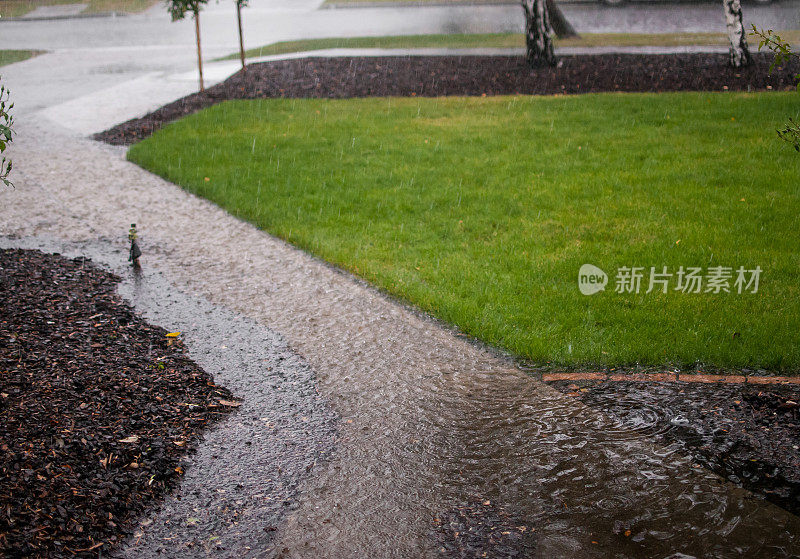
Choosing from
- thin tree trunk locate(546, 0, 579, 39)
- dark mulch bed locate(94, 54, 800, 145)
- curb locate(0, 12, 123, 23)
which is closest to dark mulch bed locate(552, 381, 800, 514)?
dark mulch bed locate(94, 54, 800, 145)

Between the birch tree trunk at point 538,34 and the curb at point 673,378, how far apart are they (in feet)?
36.9

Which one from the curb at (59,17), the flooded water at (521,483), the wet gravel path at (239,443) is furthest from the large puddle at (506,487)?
the curb at (59,17)

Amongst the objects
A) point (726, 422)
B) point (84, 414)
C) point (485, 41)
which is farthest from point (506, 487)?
point (485, 41)

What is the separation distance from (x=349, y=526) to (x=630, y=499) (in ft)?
4.81

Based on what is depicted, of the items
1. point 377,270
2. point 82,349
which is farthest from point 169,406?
point 377,270

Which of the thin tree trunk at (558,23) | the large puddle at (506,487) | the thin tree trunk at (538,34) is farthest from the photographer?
the thin tree trunk at (558,23)

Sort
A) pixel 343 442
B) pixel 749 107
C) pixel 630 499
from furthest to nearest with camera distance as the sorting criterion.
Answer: pixel 749 107
pixel 343 442
pixel 630 499

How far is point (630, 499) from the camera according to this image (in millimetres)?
3686

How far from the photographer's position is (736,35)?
1327cm

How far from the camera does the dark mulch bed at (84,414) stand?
3424 mm

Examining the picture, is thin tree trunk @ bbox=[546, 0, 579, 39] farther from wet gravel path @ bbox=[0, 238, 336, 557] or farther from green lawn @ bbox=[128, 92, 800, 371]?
wet gravel path @ bbox=[0, 238, 336, 557]

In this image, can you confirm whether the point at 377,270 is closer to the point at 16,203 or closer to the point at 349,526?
the point at 349,526

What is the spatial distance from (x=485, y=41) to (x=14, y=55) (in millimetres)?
13490

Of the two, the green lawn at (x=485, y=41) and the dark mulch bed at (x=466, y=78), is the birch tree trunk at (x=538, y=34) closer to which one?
the dark mulch bed at (x=466, y=78)
